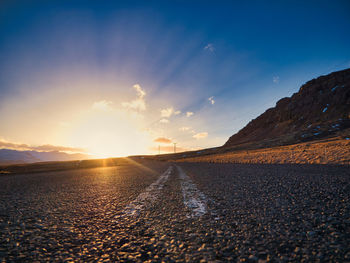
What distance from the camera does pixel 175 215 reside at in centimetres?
222

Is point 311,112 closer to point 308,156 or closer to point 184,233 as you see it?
point 308,156

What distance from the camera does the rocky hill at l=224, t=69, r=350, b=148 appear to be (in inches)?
3676

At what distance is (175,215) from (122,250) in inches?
40.0

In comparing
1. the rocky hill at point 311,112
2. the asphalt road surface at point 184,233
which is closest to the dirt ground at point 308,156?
the asphalt road surface at point 184,233

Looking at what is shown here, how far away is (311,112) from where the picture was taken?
118438mm

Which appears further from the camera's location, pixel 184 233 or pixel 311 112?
pixel 311 112

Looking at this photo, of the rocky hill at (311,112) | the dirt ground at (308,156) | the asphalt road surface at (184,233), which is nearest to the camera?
the asphalt road surface at (184,233)

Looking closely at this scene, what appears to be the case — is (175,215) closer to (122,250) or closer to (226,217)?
(226,217)

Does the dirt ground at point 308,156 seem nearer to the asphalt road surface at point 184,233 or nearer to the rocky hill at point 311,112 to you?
the asphalt road surface at point 184,233

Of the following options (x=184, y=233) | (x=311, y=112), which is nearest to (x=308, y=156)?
(x=184, y=233)

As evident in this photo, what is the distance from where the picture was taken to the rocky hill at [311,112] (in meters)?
93.4

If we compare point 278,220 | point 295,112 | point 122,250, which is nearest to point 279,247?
point 278,220

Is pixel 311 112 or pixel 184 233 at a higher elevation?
pixel 311 112

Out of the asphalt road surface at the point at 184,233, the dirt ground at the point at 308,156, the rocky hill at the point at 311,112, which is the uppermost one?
the rocky hill at the point at 311,112
